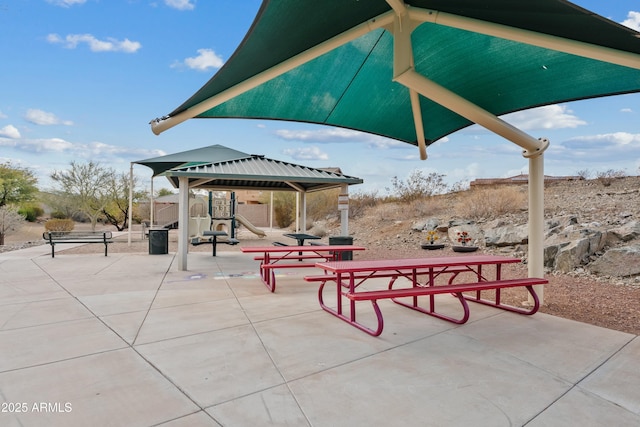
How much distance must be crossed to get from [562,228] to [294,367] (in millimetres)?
8785

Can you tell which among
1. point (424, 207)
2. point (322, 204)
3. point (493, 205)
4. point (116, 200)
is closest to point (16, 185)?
point (116, 200)

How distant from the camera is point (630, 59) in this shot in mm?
2984

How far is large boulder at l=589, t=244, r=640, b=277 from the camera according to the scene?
6.41 m

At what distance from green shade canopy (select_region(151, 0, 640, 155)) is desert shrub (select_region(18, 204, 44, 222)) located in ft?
98.2

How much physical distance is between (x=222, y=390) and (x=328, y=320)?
189cm

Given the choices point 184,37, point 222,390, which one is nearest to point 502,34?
point 222,390

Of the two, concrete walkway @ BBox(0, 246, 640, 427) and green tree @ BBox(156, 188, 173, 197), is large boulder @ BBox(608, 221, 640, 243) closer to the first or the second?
concrete walkway @ BBox(0, 246, 640, 427)

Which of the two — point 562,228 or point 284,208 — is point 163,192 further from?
point 562,228

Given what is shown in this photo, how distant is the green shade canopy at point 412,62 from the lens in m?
3.36

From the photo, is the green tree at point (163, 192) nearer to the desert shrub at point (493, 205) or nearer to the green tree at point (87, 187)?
the green tree at point (87, 187)

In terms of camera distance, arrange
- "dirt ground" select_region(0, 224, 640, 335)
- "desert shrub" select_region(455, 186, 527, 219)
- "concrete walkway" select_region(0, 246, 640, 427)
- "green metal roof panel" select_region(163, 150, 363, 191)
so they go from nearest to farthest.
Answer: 1. "concrete walkway" select_region(0, 246, 640, 427)
2. "dirt ground" select_region(0, 224, 640, 335)
3. "green metal roof panel" select_region(163, 150, 363, 191)
4. "desert shrub" select_region(455, 186, 527, 219)

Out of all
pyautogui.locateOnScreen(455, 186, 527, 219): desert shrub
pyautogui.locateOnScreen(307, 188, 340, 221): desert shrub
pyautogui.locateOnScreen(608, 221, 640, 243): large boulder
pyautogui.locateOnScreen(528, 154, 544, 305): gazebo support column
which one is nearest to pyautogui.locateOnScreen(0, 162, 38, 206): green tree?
pyautogui.locateOnScreen(307, 188, 340, 221): desert shrub

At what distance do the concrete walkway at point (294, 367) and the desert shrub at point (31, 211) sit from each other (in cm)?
2962

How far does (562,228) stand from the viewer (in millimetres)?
9039
